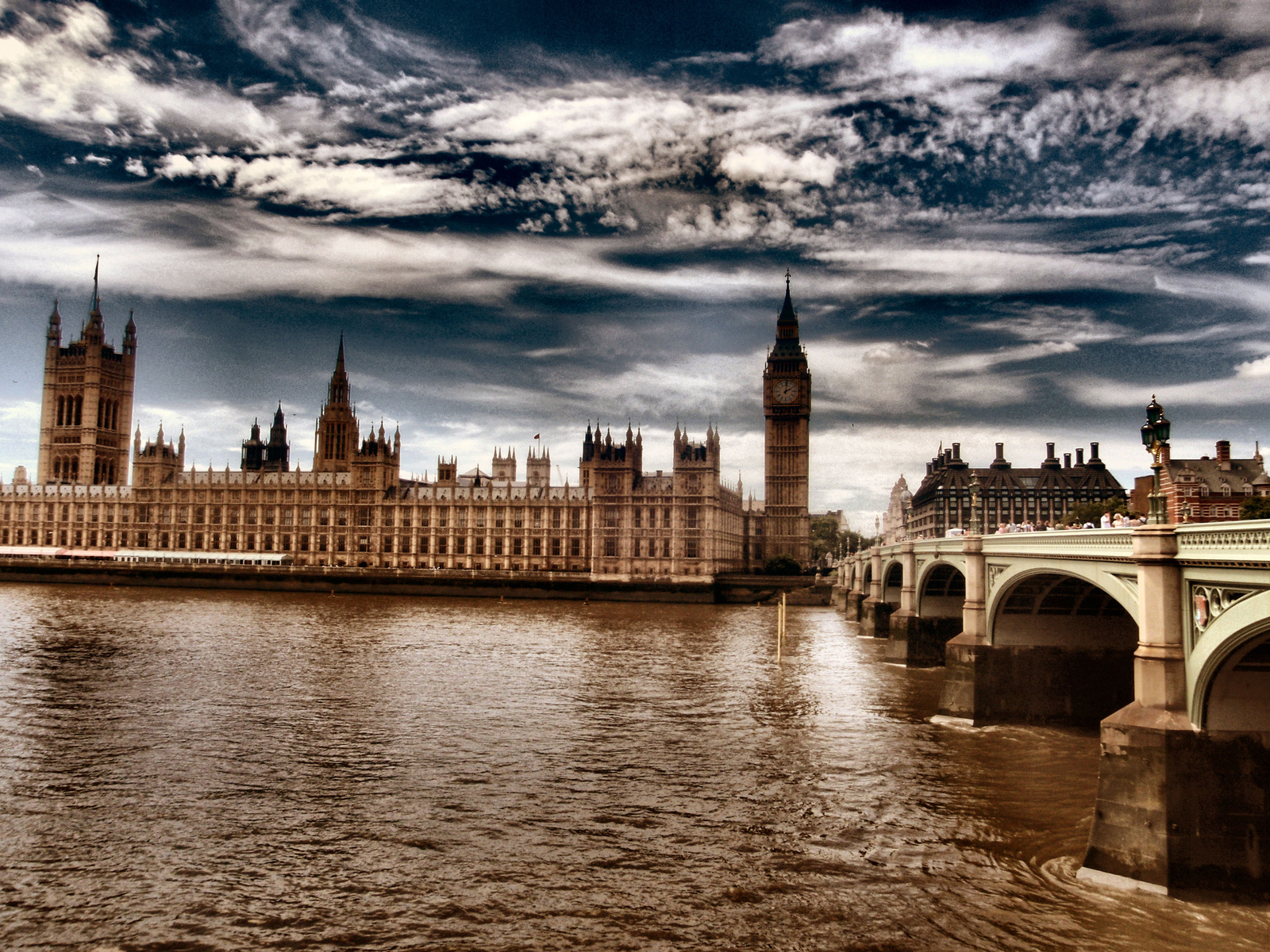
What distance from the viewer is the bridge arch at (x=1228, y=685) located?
57.0 feet

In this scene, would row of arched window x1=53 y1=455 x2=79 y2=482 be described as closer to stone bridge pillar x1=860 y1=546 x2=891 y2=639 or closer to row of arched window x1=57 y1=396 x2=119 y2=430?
row of arched window x1=57 y1=396 x2=119 y2=430

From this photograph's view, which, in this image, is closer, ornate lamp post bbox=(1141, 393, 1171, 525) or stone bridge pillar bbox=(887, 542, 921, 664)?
ornate lamp post bbox=(1141, 393, 1171, 525)

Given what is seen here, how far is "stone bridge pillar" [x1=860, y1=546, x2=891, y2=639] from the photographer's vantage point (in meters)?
67.1

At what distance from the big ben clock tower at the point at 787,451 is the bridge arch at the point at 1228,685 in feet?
362

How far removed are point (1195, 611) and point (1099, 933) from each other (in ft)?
20.5

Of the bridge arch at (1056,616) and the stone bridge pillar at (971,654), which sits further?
the stone bridge pillar at (971,654)

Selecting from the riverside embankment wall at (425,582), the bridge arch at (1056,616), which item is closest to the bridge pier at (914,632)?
the bridge arch at (1056,616)

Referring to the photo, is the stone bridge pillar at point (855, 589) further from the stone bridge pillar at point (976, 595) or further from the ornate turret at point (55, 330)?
the ornate turret at point (55, 330)

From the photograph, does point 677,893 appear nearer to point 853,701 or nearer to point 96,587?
point 853,701

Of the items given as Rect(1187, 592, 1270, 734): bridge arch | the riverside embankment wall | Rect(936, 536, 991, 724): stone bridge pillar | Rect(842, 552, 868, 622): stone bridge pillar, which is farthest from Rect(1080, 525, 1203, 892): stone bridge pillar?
the riverside embankment wall

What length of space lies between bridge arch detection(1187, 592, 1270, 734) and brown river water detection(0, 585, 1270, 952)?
3223mm

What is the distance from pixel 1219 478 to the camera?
99.3 metres

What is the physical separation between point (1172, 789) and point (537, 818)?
13.1 meters

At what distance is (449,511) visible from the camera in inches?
5054
